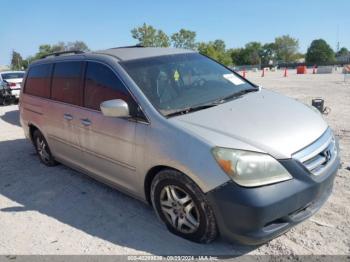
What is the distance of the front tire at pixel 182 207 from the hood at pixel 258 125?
1.56 feet

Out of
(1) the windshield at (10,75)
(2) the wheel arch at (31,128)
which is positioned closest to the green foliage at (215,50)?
(1) the windshield at (10,75)

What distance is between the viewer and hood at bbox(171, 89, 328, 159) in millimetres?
3072

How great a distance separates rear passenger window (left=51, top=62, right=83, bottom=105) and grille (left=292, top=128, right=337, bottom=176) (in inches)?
111

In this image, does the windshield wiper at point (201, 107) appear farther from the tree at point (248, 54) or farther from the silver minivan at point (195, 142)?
the tree at point (248, 54)

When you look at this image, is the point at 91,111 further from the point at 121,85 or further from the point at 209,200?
Result: the point at 209,200

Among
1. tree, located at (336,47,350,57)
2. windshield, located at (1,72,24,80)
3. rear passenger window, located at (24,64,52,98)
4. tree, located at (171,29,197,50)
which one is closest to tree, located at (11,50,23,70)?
tree, located at (171,29,197,50)

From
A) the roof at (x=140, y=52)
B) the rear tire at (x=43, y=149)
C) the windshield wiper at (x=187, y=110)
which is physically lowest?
the rear tire at (x=43, y=149)

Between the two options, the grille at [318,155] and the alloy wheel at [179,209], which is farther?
the alloy wheel at [179,209]

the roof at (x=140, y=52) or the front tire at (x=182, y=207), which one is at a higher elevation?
the roof at (x=140, y=52)

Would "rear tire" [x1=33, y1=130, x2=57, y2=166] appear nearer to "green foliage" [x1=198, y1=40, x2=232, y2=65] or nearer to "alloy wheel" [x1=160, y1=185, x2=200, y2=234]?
"alloy wheel" [x1=160, y1=185, x2=200, y2=234]

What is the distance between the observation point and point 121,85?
398 cm

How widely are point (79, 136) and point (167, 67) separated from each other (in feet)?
4.73

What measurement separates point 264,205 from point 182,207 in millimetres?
826

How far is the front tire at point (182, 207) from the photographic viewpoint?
10.4 ft
